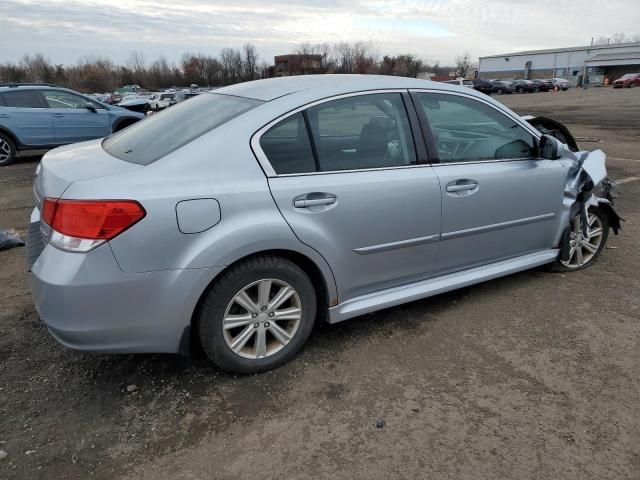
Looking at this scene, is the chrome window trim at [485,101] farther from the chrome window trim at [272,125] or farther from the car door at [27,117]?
the car door at [27,117]

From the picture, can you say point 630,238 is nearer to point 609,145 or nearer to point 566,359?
point 566,359

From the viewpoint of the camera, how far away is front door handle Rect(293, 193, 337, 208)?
277 centimetres

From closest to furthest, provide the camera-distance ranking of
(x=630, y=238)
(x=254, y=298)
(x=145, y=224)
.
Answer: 1. (x=145, y=224)
2. (x=254, y=298)
3. (x=630, y=238)

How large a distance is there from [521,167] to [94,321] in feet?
9.80

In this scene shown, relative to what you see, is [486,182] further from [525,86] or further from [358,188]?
[525,86]

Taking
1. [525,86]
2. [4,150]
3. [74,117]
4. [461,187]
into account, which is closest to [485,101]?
[461,187]

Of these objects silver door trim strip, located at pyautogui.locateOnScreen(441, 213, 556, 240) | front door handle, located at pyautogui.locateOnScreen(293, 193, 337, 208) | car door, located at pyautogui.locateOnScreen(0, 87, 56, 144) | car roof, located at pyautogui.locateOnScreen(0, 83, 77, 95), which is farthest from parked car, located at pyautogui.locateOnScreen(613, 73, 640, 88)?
front door handle, located at pyautogui.locateOnScreen(293, 193, 337, 208)

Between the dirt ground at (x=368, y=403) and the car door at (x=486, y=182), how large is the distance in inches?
19.3

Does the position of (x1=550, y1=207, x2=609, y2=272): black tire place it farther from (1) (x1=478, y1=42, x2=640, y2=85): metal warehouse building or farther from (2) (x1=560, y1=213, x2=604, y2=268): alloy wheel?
(1) (x1=478, y1=42, x2=640, y2=85): metal warehouse building

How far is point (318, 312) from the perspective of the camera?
3.14 meters

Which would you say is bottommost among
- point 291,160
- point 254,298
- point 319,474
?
point 319,474

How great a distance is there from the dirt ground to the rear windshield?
1.25 meters

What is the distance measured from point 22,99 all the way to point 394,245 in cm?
1033

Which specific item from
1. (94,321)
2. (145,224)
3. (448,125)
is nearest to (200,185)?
(145,224)
